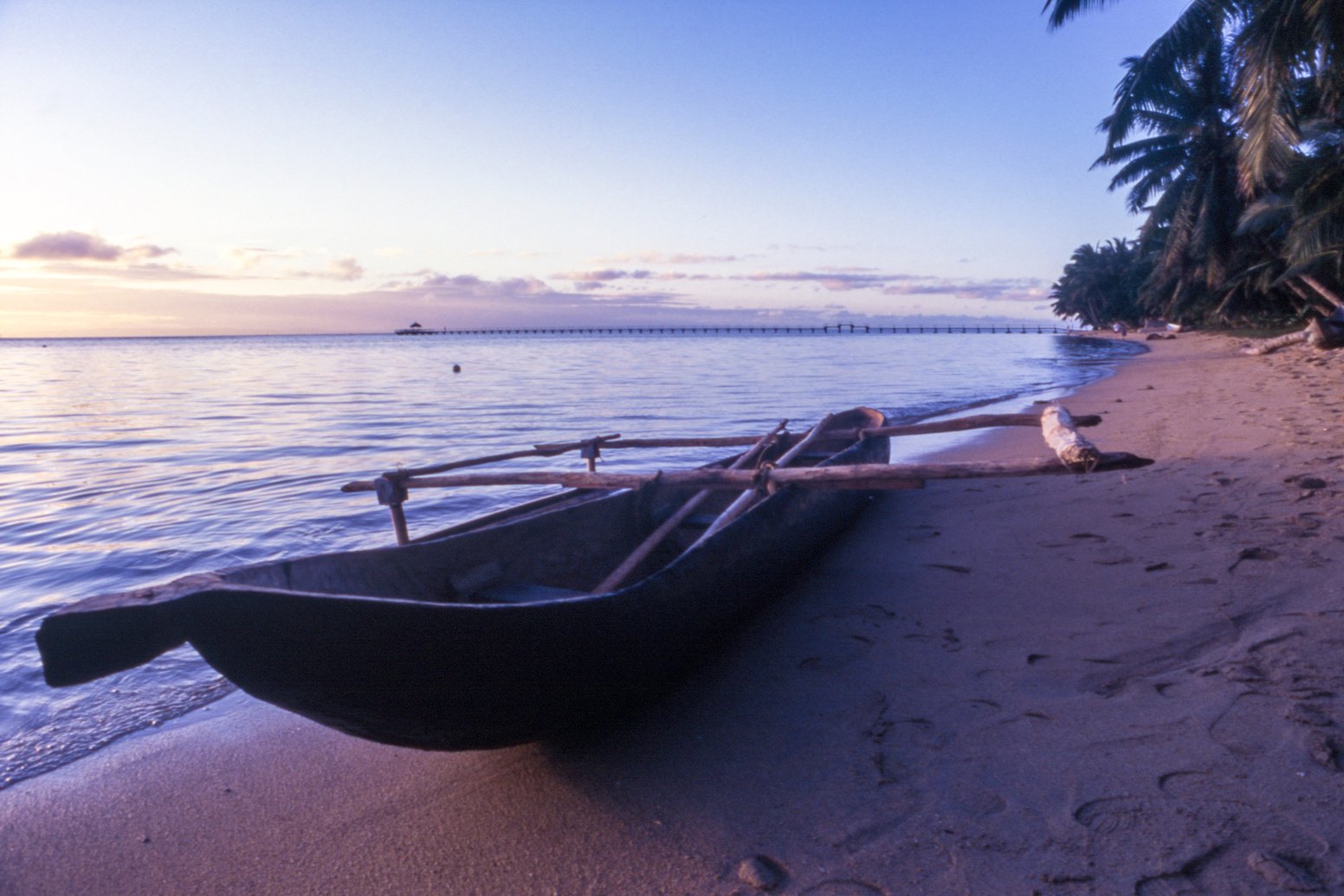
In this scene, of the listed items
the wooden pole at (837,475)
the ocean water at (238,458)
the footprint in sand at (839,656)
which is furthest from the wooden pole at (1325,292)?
Answer: the footprint in sand at (839,656)

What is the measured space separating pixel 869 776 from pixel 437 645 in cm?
151

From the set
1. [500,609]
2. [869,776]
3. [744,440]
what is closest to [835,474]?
[869,776]

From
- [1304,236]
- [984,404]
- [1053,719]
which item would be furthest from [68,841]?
[1304,236]

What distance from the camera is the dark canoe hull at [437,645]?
1.98 m

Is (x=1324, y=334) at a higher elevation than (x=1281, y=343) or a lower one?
higher

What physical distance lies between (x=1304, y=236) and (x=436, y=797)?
1975cm

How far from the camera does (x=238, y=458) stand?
1071 centimetres

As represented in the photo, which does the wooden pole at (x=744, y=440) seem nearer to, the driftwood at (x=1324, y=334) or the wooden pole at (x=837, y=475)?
the wooden pole at (x=837, y=475)

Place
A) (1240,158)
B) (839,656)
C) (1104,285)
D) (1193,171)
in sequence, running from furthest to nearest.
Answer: (1104,285) → (1193,171) → (1240,158) → (839,656)

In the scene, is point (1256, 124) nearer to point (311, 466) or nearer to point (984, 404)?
point (984, 404)

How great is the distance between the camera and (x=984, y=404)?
50.4 feet

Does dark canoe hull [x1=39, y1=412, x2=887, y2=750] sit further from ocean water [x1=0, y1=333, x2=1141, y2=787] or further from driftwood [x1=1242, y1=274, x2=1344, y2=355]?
driftwood [x1=1242, y1=274, x2=1344, y2=355]

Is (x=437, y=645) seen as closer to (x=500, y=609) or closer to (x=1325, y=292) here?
(x=500, y=609)

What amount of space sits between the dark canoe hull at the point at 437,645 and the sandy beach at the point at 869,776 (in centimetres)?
31
